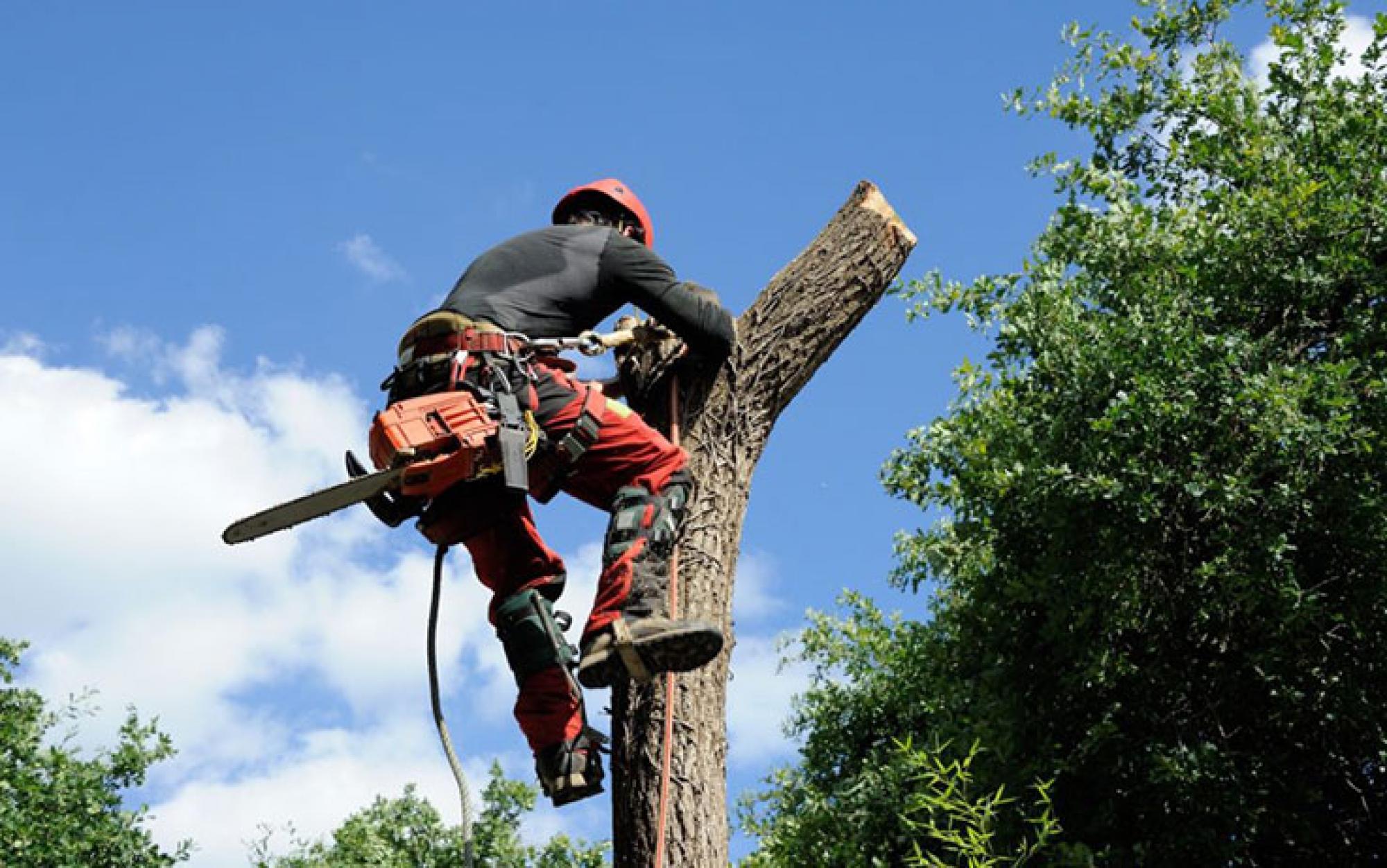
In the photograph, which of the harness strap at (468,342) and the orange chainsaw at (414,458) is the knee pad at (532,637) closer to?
the orange chainsaw at (414,458)

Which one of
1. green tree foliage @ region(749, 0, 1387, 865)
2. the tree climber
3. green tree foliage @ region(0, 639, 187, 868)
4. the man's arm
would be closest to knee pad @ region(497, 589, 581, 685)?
the tree climber

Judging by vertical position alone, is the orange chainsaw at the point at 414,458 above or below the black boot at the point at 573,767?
above

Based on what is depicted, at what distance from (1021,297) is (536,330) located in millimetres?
7907

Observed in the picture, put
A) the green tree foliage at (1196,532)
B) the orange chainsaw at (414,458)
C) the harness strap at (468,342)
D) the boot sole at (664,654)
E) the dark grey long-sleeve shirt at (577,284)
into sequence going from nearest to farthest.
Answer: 1. the boot sole at (664,654)
2. the orange chainsaw at (414,458)
3. the harness strap at (468,342)
4. the dark grey long-sleeve shirt at (577,284)
5. the green tree foliage at (1196,532)

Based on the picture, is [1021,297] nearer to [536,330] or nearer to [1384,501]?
[1384,501]

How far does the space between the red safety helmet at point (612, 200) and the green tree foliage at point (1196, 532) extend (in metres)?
4.74

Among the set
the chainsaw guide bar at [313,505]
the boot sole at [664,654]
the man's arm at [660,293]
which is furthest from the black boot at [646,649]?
the man's arm at [660,293]

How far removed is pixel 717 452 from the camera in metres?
4.77

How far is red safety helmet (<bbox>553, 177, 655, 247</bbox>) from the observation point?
16.6 ft

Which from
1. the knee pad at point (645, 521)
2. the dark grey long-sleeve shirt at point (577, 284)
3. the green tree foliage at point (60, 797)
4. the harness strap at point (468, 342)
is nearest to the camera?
the knee pad at point (645, 521)

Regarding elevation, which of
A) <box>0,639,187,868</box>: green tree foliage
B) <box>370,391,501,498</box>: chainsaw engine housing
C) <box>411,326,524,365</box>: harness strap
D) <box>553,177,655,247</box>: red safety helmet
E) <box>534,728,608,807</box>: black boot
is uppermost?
<box>0,639,187,868</box>: green tree foliage

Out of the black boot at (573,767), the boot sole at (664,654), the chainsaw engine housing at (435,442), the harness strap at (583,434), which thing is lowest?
the black boot at (573,767)

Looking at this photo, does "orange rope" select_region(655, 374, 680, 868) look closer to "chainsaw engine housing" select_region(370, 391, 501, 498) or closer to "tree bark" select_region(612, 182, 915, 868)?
"tree bark" select_region(612, 182, 915, 868)

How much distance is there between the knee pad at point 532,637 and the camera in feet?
13.9
